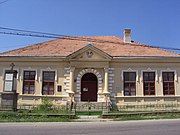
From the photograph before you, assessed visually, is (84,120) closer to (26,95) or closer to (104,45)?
(26,95)

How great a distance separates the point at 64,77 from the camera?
90.4 ft

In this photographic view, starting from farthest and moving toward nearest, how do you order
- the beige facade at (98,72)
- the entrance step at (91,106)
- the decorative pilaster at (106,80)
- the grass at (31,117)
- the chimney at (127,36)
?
the chimney at (127,36) < the beige facade at (98,72) < the decorative pilaster at (106,80) < the entrance step at (91,106) < the grass at (31,117)

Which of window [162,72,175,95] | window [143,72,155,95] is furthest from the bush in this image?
window [162,72,175,95]

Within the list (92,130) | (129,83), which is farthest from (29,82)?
(92,130)

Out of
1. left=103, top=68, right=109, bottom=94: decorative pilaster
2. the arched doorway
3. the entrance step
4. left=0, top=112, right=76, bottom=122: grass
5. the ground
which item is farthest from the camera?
the arched doorway

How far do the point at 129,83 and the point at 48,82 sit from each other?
7.93m

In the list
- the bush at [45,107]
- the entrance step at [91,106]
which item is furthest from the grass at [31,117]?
the entrance step at [91,106]

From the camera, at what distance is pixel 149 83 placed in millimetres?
28047

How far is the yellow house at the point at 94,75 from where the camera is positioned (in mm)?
27297

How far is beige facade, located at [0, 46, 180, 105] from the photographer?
27219mm

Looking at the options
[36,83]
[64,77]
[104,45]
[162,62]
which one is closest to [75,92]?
[64,77]

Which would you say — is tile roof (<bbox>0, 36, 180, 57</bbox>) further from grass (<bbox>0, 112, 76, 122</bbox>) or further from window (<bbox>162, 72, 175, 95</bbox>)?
grass (<bbox>0, 112, 76, 122</bbox>)

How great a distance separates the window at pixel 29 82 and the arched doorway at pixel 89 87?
15.7 ft

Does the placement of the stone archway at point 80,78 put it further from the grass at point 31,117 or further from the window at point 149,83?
the grass at point 31,117
